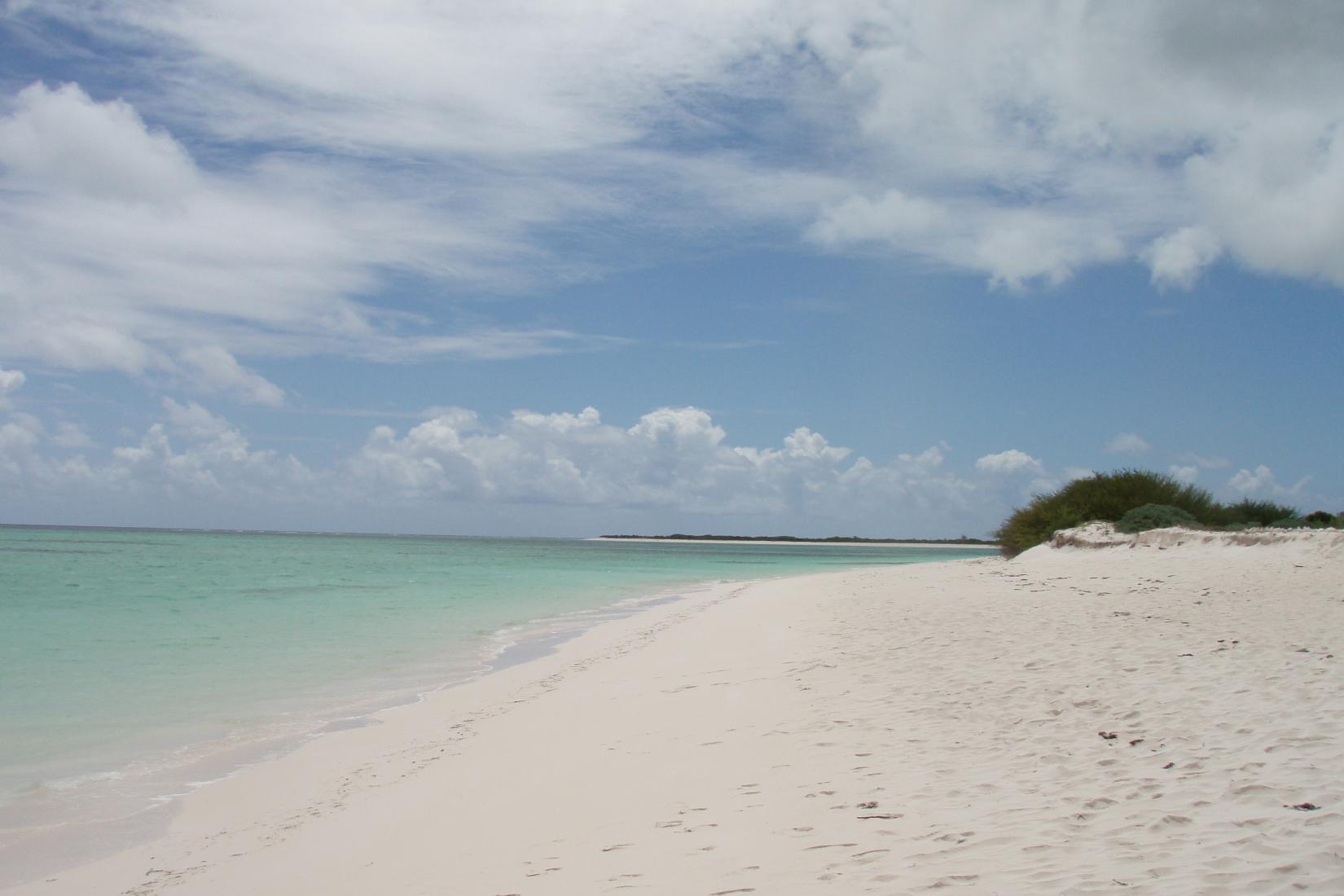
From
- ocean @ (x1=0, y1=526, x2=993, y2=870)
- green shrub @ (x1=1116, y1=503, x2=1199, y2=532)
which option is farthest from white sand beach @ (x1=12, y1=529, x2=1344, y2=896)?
green shrub @ (x1=1116, y1=503, x2=1199, y2=532)

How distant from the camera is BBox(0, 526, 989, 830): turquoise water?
7.90 m

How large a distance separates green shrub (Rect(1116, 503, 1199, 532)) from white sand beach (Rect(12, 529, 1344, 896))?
67.9 ft

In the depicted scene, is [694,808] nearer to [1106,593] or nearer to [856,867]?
[856,867]

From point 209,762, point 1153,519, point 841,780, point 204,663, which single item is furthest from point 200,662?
point 1153,519

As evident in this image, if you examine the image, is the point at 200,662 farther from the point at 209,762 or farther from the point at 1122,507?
the point at 1122,507

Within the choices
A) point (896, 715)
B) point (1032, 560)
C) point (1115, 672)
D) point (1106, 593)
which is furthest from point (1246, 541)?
point (896, 715)

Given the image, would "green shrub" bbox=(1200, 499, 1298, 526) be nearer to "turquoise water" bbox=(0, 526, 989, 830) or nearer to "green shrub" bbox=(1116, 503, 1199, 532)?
"green shrub" bbox=(1116, 503, 1199, 532)

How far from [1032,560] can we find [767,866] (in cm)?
2889

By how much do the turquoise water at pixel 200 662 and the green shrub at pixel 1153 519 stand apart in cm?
1614

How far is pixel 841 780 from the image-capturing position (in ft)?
18.4

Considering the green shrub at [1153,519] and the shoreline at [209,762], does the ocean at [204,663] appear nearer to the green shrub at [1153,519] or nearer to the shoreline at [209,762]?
the shoreline at [209,762]

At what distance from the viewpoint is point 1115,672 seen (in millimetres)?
7895

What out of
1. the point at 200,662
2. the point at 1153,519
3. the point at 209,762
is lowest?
the point at 200,662

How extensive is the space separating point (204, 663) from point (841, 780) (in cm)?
1134
